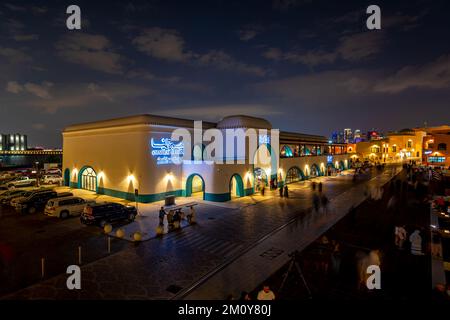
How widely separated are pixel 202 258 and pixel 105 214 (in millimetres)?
8639

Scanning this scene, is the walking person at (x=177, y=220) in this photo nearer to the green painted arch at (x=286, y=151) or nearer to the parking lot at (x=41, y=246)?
the parking lot at (x=41, y=246)

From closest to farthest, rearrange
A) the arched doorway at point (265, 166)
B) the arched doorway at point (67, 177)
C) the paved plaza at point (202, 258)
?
1. the paved plaza at point (202, 258)
2. the arched doorway at point (265, 166)
3. the arched doorway at point (67, 177)

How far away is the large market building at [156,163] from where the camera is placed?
2333 centimetres

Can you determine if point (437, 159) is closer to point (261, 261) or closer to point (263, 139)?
point (263, 139)

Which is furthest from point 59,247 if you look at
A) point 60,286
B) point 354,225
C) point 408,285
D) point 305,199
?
point 305,199

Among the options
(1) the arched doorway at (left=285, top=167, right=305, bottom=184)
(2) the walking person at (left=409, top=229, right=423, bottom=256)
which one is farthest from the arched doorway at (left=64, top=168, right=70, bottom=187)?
(2) the walking person at (left=409, top=229, right=423, bottom=256)

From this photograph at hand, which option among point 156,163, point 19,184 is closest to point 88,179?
point 19,184

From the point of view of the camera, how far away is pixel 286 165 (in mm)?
34406

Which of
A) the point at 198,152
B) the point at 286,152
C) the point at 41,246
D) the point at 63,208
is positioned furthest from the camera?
the point at 286,152

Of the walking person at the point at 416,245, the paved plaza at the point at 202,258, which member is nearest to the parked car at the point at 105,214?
Answer: the paved plaza at the point at 202,258

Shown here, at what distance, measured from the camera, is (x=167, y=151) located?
2464 centimetres
